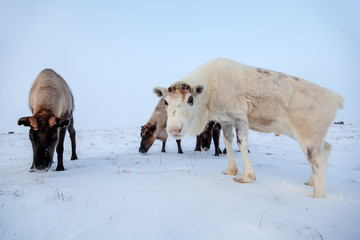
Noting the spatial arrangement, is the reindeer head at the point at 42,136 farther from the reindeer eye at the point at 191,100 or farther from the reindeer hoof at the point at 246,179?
the reindeer hoof at the point at 246,179

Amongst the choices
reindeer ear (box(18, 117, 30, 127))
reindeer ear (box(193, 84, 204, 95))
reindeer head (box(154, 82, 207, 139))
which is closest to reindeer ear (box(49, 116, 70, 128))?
reindeer ear (box(18, 117, 30, 127))

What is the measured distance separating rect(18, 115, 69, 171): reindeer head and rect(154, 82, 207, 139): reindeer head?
96.8 inches

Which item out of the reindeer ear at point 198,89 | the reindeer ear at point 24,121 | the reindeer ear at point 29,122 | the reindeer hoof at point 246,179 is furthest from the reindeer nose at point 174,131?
the reindeer ear at point 24,121

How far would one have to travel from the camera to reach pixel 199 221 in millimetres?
2256

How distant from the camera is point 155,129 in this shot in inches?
418

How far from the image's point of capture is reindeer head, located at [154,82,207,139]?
3.85 meters

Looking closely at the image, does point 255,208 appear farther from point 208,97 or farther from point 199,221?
point 208,97

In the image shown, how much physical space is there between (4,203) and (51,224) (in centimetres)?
78

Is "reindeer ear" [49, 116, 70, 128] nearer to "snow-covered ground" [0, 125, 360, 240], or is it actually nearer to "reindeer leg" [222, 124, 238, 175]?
"snow-covered ground" [0, 125, 360, 240]

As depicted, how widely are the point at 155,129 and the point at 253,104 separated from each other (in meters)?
6.59

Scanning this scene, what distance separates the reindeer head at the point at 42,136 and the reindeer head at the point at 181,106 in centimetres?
246

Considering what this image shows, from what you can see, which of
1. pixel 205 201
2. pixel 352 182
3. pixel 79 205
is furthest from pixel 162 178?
pixel 352 182

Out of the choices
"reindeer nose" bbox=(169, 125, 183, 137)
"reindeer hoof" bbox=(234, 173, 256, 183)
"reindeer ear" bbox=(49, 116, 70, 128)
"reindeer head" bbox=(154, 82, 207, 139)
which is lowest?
"reindeer hoof" bbox=(234, 173, 256, 183)

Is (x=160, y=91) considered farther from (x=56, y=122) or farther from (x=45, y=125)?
(x=45, y=125)
